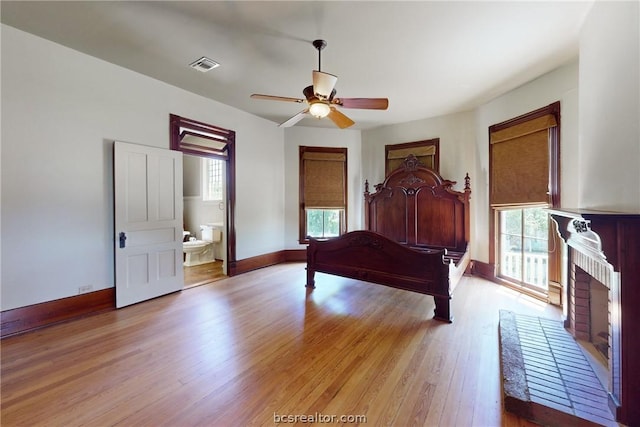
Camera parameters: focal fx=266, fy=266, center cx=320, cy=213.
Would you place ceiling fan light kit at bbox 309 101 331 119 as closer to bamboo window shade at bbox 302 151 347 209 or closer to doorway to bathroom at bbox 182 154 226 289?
bamboo window shade at bbox 302 151 347 209

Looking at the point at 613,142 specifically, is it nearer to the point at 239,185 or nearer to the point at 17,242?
the point at 239,185

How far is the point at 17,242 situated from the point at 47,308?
2.41 ft

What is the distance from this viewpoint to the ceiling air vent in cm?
304

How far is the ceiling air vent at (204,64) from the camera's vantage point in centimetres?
304

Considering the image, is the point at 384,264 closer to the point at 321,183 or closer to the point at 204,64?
the point at 321,183

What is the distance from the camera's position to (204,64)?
313cm

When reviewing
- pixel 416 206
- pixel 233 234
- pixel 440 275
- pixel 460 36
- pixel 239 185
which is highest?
pixel 460 36

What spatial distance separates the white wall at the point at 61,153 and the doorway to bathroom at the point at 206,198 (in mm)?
493

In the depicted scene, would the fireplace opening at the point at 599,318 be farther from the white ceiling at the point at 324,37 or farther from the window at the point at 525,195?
the white ceiling at the point at 324,37

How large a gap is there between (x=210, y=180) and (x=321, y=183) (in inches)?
105

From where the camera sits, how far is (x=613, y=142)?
190cm

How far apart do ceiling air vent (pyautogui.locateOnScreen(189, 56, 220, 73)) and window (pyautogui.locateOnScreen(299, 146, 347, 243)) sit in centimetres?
271

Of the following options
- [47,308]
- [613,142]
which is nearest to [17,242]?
[47,308]

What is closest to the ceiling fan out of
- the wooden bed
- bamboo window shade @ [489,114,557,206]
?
the wooden bed
